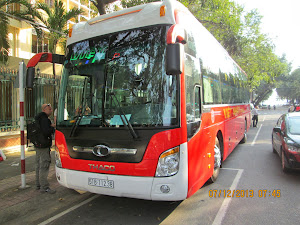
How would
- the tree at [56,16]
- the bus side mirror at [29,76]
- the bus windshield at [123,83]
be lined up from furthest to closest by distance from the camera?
the tree at [56,16]
the bus side mirror at [29,76]
the bus windshield at [123,83]

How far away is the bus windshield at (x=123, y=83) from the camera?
10.9 ft

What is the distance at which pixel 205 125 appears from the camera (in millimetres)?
4348

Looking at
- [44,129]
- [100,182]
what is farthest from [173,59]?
[44,129]

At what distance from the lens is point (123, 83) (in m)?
3.53

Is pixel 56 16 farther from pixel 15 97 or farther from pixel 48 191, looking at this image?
pixel 48 191

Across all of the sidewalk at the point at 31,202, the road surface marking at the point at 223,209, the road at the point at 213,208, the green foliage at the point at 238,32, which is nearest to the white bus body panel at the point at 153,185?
the road at the point at 213,208

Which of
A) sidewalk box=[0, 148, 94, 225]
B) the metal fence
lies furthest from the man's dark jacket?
the metal fence

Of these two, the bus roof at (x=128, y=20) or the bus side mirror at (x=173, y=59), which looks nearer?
the bus side mirror at (x=173, y=59)

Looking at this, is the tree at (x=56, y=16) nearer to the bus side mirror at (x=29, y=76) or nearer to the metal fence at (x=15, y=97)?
the metal fence at (x=15, y=97)

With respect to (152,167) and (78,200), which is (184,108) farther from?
(78,200)

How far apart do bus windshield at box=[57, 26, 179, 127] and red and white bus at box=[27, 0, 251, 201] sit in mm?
15

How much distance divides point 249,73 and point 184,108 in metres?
20.7
